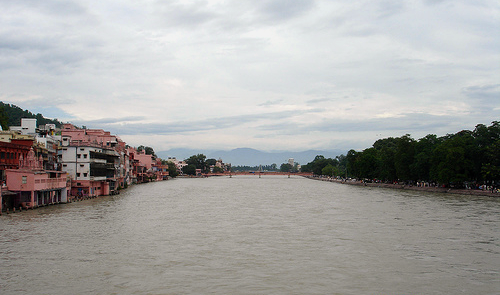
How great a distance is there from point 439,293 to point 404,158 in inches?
2974

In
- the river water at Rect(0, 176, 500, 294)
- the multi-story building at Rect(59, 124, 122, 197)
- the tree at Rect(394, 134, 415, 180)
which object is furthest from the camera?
the tree at Rect(394, 134, 415, 180)

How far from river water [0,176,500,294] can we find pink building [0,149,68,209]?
14.4 feet

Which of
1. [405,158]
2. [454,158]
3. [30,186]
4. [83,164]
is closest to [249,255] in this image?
[30,186]

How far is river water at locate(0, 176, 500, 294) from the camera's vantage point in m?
17.8

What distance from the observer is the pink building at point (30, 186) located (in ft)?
136

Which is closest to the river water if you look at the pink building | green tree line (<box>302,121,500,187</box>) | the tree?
the pink building

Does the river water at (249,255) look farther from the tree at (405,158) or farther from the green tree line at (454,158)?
the tree at (405,158)

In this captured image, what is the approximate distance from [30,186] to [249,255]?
93.9 feet

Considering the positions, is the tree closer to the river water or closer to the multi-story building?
the river water

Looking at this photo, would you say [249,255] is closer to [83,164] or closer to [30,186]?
[30,186]

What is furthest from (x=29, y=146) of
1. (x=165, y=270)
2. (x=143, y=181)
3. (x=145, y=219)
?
(x=143, y=181)

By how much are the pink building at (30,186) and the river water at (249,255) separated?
438 cm

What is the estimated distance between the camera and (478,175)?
71250mm

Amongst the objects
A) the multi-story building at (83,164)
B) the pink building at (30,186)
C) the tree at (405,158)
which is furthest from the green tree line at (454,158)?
the pink building at (30,186)
